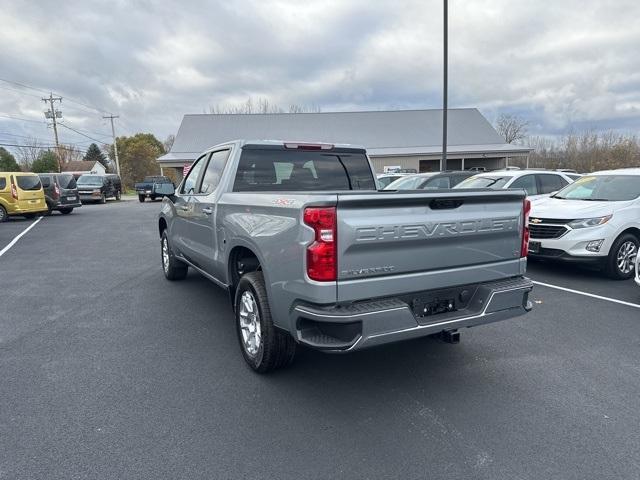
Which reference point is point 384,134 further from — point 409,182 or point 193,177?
point 193,177

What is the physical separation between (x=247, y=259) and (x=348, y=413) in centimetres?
167

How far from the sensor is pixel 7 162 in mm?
65562

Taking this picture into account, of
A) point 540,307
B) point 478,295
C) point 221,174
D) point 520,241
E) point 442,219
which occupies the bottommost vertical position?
point 540,307

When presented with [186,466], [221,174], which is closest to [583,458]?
[186,466]

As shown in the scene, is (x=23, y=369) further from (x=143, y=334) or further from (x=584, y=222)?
(x=584, y=222)

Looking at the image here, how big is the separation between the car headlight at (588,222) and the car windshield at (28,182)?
18.4 metres

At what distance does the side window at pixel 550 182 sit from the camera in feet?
33.0

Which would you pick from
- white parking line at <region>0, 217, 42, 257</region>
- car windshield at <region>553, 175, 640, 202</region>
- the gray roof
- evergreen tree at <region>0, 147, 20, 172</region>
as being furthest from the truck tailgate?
evergreen tree at <region>0, 147, 20, 172</region>

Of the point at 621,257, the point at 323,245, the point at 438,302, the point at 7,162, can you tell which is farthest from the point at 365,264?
the point at 7,162

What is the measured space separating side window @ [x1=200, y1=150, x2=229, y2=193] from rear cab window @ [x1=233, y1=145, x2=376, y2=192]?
1.21ft

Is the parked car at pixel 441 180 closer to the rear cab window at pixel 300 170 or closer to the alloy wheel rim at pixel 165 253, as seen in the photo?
the alloy wheel rim at pixel 165 253

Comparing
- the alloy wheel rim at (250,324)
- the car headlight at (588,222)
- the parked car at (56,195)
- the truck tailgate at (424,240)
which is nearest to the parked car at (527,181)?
the car headlight at (588,222)

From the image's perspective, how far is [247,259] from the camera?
414cm

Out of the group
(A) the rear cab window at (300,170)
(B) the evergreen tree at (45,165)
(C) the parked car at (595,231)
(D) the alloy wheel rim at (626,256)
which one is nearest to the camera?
(A) the rear cab window at (300,170)
